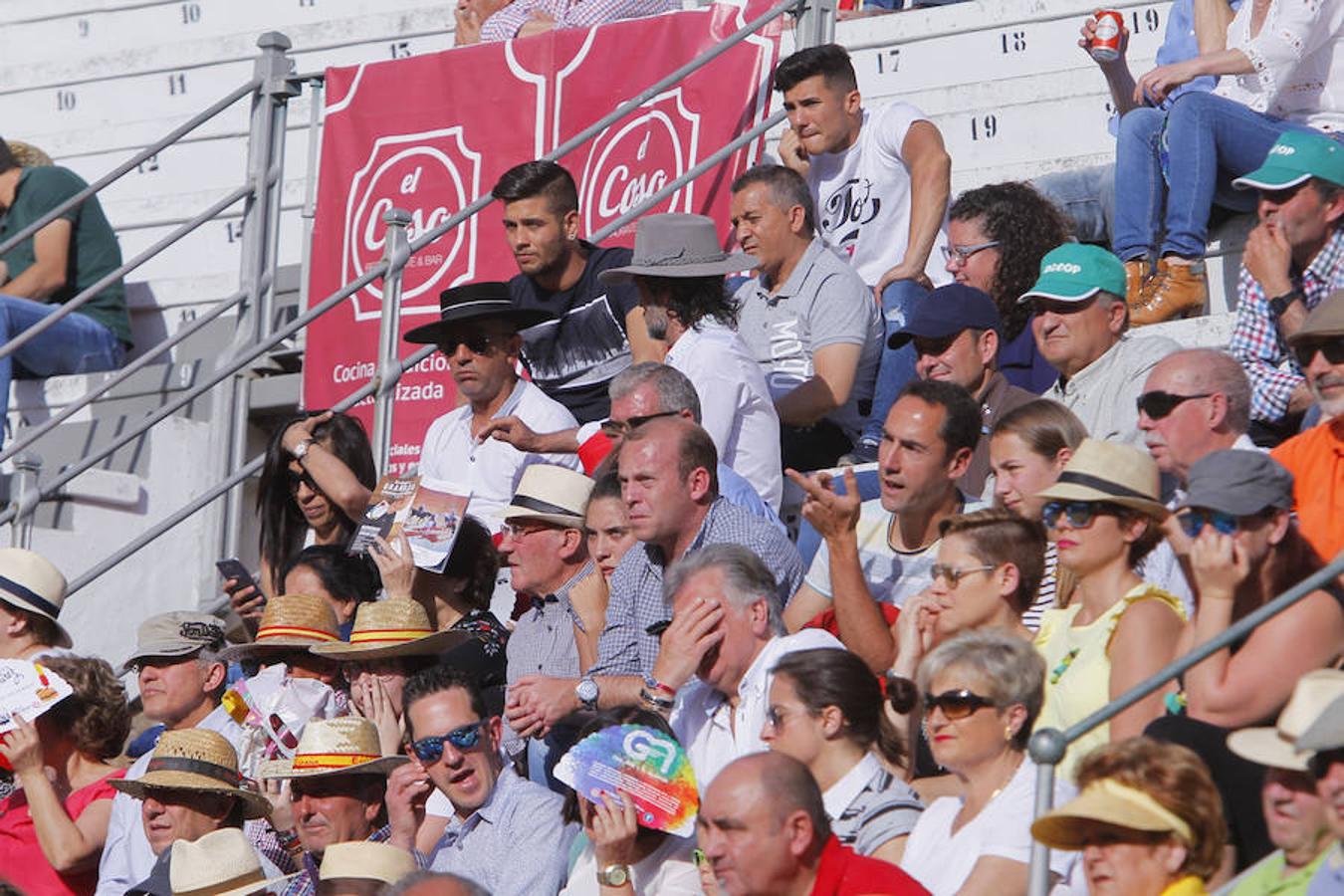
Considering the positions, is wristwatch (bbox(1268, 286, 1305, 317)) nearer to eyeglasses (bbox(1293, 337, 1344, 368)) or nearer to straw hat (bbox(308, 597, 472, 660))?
eyeglasses (bbox(1293, 337, 1344, 368))

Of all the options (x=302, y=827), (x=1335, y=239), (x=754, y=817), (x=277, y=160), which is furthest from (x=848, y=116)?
(x=754, y=817)

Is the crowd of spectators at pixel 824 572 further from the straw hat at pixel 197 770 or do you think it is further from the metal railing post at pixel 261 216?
the metal railing post at pixel 261 216

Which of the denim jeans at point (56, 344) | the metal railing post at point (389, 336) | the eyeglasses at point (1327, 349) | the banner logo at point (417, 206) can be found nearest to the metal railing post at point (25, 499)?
the denim jeans at point (56, 344)

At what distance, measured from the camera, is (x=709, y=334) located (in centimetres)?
761

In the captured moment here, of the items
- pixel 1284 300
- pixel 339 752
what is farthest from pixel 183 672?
pixel 1284 300

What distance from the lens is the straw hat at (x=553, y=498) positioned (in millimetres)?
7160

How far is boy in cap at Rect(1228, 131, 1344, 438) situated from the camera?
282 inches

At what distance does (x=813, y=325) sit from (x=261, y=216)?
3.03 meters

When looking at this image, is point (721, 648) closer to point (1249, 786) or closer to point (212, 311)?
point (1249, 786)

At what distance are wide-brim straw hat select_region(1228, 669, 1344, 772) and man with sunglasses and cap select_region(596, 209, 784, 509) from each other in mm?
3066

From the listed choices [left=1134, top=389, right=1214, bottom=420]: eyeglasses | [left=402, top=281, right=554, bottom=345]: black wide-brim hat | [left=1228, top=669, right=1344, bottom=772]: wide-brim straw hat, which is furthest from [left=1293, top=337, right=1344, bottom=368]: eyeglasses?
[left=402, top=281, right=554, bottom=345]: black wide-brim hat

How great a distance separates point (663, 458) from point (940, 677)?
5.06ft

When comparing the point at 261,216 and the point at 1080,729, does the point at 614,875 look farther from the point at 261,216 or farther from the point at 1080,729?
the point at 261,216

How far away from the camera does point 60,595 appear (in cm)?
798
